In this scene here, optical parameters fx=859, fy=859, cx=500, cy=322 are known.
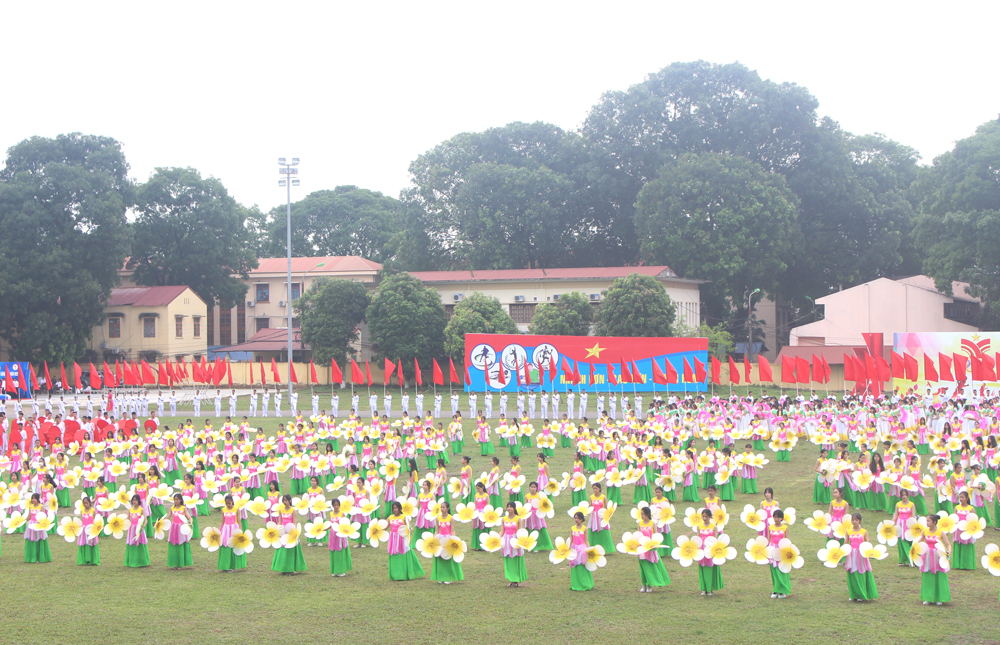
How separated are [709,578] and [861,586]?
1.55m

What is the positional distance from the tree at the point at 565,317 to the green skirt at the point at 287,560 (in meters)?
27.5

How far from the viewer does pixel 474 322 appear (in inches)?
1444

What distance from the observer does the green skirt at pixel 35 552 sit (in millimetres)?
11516

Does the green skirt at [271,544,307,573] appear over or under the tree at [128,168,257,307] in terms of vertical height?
under

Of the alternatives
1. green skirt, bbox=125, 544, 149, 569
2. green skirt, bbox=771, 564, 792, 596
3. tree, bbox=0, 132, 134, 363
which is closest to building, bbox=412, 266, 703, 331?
tree, bbox=0, 132, 134, 363

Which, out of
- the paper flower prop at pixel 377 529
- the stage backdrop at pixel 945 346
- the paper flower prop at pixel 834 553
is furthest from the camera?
the stage backdrop at pixel 945 346

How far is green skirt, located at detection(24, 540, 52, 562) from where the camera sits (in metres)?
11.5

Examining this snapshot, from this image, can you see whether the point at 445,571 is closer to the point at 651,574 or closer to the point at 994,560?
the point at 651,574

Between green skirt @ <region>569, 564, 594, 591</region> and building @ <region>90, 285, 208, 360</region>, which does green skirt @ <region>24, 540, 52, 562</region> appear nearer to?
green skirt @ <region>569, 564, 594, 591</region>

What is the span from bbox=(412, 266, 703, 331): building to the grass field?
1167 inches

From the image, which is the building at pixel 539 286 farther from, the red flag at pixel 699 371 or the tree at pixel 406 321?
the red flag at pixel 699 371

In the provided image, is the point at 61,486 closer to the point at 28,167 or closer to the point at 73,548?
the point at 73,548

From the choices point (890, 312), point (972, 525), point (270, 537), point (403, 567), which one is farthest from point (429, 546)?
point (890, 312)

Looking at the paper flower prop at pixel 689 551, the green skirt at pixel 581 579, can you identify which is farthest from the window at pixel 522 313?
the paper flower prop at pixel 689 551
